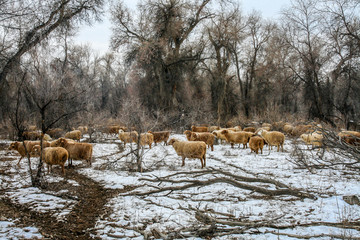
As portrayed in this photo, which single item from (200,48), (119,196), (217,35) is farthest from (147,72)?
(119,196)

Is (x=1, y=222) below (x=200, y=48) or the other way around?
below

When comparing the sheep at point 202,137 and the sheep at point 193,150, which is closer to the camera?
the sheep at point 193,150

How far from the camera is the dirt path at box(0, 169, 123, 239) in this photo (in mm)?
4586

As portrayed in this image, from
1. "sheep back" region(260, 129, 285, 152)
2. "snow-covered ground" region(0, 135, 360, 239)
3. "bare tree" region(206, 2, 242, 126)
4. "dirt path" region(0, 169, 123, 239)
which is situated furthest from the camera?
"bare tree" region(206, 2, 242, 126)

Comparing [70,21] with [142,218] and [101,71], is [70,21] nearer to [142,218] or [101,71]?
[142,218]

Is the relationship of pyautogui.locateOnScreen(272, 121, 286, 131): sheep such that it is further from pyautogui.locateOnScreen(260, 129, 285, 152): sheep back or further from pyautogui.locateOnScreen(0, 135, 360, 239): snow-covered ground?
pyautogui.locateOnScreen(0, 135, 360, 239): snow-covered ground

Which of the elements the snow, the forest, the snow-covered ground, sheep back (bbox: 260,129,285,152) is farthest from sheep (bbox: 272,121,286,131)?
the snow

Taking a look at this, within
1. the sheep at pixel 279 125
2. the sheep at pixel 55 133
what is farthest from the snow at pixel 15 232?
the sheep at pixel 279 125

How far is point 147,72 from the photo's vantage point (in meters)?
26.3

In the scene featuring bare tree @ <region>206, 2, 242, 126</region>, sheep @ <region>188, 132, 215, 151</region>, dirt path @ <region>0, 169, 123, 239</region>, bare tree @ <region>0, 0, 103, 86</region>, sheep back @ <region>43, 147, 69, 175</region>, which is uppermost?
bare tree @ <region>206, 2, 242, 126</region>

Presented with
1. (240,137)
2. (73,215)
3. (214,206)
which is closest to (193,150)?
(214,206)

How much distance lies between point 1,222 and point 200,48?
24.1 meters

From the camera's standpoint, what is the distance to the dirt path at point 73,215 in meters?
4.59

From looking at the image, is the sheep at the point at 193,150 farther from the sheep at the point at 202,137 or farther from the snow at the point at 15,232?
the snow at the point at 15,232
